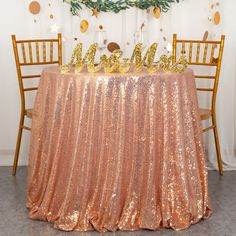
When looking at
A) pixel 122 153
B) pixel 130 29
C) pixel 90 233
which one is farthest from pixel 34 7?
pixel 90 233

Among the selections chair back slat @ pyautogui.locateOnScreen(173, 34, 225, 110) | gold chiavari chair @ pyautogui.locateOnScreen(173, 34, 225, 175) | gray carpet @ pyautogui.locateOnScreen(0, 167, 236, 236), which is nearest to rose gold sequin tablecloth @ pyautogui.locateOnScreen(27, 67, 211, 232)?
gray carpet @ pyautogui.locateOnScreen(0, 167, 236, 236)

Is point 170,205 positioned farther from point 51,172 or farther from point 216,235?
point 51,172

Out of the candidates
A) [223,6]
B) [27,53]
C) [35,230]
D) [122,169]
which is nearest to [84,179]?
[122,169]

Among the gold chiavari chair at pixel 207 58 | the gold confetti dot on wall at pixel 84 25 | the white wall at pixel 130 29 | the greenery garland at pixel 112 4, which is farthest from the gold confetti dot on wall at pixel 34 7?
the gold chiavari chair at pixel 207 58

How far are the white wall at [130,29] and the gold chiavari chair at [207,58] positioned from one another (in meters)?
0.08

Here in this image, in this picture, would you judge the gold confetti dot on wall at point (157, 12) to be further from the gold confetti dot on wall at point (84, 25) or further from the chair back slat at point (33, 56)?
the chair back slat at point (33, 56)

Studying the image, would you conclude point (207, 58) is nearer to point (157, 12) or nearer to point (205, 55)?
point (205, 55)

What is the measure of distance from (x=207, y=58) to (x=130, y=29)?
61cm

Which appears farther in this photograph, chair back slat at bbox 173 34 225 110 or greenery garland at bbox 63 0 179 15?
greenery garland at bbox 63 0 179 15

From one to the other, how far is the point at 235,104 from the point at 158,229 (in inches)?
60.6

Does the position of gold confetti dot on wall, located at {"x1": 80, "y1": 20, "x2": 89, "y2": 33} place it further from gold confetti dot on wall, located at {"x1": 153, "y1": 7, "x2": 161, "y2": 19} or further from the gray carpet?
the gray carpet

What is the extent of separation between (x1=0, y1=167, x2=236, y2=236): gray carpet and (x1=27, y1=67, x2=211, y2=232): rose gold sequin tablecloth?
0.18 ft

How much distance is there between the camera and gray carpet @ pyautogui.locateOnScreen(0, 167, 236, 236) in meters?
2.17

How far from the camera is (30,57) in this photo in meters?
3.10
